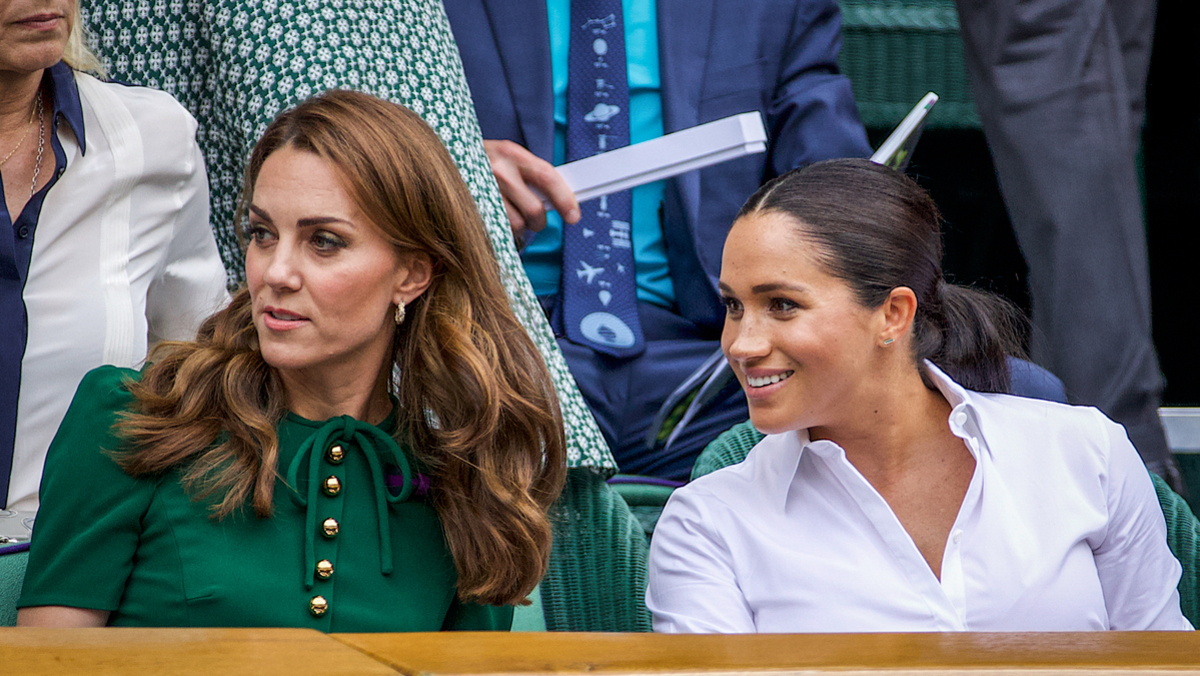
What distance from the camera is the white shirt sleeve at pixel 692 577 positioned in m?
1.65

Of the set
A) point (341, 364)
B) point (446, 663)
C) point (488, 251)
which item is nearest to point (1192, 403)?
point (488, 251)

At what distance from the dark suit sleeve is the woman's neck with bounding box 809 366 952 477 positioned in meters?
0.82

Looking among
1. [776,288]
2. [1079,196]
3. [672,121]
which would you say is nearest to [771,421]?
[776,288]

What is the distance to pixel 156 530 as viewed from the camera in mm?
1464

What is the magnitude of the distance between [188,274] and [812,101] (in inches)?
50.4

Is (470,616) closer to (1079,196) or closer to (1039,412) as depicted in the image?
(1039,412)

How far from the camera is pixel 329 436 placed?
158cm

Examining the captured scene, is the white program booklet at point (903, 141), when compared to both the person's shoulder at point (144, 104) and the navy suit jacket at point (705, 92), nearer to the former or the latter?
the navy suit jacket at point (705, 92)

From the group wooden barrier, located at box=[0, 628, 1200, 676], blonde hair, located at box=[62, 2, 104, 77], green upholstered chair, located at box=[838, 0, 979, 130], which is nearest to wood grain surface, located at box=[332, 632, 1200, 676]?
wooden barrier, located at box=[0, 628, 1200, 676]

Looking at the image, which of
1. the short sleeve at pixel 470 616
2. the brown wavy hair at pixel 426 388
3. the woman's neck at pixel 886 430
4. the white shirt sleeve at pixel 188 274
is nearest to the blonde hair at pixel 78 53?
the white shirt sleeve at pixel 188 274

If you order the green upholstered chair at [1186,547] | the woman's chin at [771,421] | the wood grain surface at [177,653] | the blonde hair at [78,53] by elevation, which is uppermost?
the blonde hair at [78,53]

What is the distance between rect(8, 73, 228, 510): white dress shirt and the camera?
1809 mm

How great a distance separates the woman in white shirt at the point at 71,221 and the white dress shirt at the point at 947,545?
2.64 feet

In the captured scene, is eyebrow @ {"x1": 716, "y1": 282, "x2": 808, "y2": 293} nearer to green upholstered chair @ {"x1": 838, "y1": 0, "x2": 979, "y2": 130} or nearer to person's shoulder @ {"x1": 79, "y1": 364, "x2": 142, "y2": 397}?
person's shoulder @ {"x1": 79, "y1": 364, "x2": 142, "y2": 397}
